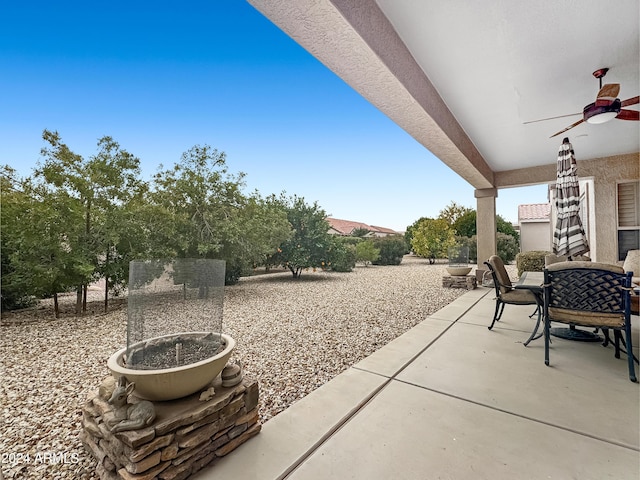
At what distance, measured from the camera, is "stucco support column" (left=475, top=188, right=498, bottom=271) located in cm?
682

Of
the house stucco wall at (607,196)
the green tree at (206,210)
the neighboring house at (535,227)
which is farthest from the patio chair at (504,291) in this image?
the neighboring house at (535,227)

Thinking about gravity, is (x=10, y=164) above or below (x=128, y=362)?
above

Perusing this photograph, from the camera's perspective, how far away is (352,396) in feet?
6.58

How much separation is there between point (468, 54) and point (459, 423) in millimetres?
3050

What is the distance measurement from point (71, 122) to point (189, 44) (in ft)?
6.40

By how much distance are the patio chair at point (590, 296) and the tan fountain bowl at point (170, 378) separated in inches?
109

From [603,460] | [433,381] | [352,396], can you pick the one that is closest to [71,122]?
[352,396]

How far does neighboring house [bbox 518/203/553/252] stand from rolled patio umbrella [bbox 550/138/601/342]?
42.8 ft

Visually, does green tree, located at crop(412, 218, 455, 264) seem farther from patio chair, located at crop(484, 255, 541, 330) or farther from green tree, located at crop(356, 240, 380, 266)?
patio chair, located at crop(484, 255, 541, 330)

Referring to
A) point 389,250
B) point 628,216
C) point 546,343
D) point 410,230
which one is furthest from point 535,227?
point 546,343

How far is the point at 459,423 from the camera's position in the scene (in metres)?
1.70

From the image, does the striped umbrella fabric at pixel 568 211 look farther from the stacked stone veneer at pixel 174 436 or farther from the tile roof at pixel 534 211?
the tile roof at pixel 534 211

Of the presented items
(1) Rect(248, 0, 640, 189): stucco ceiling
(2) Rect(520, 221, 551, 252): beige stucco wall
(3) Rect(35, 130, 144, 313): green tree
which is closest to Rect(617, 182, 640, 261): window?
(1) Rect(248, 0, 640, 189): stucco ceiling

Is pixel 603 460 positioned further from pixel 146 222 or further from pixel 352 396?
pixel 146 222
